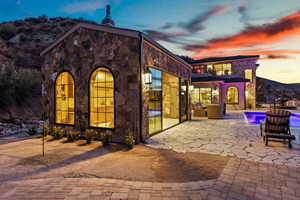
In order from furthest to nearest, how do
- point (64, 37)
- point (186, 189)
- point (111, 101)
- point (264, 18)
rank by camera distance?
point (264, 18) → point (64, 37) → point (111, 101) → point (186, 189)

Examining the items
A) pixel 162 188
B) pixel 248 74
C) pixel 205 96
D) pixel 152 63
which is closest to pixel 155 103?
pixel 152 63

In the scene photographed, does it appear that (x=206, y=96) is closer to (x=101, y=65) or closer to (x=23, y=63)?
(x=101, y=65)

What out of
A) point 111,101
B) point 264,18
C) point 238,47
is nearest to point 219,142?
point 111,101

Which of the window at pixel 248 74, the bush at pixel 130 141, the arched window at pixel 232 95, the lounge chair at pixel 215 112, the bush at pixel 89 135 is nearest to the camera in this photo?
the bush at pixel 130 141

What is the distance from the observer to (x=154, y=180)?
10.6 ft

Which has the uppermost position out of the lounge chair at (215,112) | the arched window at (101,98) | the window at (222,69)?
the window at (222,69)

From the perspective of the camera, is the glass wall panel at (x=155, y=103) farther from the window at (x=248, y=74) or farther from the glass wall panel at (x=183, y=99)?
the window at (x=248, y=74)

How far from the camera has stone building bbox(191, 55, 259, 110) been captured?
19281 mm

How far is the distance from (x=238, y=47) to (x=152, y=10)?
11.3m

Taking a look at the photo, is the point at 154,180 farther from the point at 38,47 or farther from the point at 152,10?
the point at 38,47

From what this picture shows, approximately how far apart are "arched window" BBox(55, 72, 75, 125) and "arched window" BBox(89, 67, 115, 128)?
1.47 metres

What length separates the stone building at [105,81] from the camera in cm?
604

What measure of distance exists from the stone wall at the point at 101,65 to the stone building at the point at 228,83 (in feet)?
47.3

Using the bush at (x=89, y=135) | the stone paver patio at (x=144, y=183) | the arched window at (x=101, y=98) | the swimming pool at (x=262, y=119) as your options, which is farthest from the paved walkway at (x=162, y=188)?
the swimming pool at (x=262, y=119)
